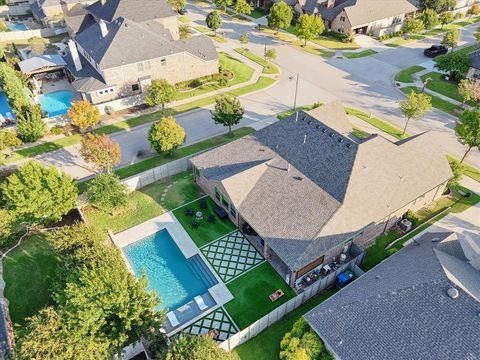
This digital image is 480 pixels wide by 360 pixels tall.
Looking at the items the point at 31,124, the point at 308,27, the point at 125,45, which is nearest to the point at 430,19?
the point at 308,27

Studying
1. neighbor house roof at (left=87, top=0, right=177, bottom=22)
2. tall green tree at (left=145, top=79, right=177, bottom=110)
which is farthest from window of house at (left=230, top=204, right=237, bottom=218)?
neighbor house roof at (left=87, top=0, right=177, bottom=22)

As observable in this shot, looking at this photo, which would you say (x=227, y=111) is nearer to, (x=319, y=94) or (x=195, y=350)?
(x=319, y=94)

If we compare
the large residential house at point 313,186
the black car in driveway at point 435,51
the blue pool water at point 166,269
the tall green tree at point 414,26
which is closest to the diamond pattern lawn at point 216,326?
the blue pool water at point 166,269

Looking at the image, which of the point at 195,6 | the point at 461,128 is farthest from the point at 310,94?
the point at 195,6

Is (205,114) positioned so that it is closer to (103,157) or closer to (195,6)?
(103,157)

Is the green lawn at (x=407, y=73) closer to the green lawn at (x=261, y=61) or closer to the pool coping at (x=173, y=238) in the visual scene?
the green lawn at (x=261, y=61)
